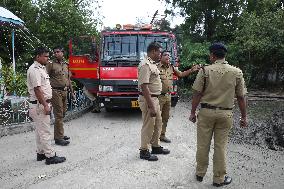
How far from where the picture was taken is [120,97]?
9.55 metres

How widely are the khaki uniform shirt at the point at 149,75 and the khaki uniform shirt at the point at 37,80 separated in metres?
1.51

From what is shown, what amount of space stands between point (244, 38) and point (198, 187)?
1521cm

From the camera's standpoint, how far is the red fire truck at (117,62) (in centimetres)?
953

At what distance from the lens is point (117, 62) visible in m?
9.70

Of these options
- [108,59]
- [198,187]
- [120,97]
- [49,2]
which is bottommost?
[198,187]

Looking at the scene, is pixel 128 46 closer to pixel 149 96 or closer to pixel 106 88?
pixel 106 88

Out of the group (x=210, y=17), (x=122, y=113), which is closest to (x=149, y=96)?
(x=122, y=113)

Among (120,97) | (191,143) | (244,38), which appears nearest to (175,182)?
(191,143)

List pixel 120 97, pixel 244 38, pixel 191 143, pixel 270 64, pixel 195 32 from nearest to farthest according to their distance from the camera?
1. pixel 191 143
2. pixel 120 97
3. pixel 244 38
4. pixel 270 64
5. pixel 195 32

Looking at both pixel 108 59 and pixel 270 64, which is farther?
pixel 270 64

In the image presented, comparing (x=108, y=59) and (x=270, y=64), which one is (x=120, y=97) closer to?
(x=108, y=59)

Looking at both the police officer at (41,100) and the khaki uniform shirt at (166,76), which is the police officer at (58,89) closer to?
the police officer at (41,100)

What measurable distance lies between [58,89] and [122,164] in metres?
2.21

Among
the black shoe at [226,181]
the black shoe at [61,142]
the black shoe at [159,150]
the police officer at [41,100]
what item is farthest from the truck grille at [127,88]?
the black shoe at [226,181]
